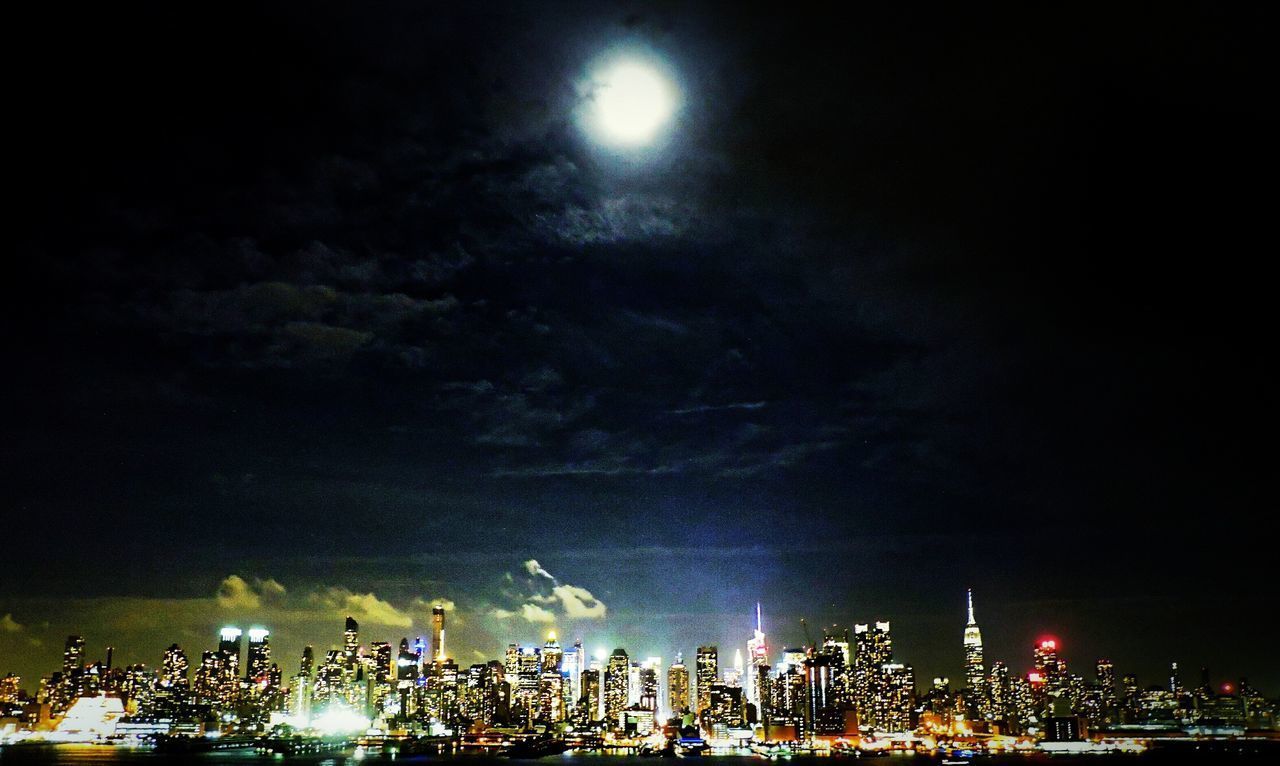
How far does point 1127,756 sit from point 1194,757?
27.6 ft

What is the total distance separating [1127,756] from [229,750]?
Result: 123680mm

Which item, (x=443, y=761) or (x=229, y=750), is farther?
(x=229, y=750)

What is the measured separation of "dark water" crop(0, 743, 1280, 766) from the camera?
345 feet

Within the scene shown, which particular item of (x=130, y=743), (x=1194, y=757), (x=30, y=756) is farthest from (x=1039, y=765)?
(x=130, y=743)

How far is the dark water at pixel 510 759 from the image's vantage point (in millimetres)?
105125

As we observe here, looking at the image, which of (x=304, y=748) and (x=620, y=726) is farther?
(x=620, y=726)

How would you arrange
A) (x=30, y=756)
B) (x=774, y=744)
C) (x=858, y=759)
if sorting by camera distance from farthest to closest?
(x=774, y=744) < (x=858, y=759) < (x=30, y=756)

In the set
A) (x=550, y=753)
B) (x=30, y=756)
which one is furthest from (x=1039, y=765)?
(x=30, y=756)

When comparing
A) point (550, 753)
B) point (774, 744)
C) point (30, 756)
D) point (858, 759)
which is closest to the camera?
point (30, 756)

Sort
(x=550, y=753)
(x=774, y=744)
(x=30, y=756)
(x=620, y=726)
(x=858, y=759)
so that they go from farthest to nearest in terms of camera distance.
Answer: (x=620, y=726)
(x=774, y=744)
(x=550, y=753)
(x=858, y=759)
(x=30, y=756)

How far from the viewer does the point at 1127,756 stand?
448 feet

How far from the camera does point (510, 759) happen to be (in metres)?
124

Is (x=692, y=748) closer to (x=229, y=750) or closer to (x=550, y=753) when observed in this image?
(x=550, y=753)

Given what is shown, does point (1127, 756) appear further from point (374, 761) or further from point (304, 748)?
point (304, 748)
